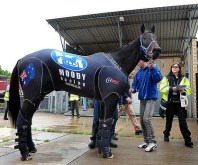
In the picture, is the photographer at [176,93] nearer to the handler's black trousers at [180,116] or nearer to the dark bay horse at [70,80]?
the handler's black trousers at [180,116]

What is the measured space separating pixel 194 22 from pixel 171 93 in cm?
980

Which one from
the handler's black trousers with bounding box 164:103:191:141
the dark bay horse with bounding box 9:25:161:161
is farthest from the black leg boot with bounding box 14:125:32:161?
the handler's black trousers with bounding box 164:103:191:141

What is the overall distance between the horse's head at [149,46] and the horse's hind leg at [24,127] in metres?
2.26

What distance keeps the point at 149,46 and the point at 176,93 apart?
188cm

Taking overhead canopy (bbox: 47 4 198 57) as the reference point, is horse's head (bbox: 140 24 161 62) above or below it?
below

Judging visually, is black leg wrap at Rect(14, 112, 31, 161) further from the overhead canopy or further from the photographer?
the overhead canopy

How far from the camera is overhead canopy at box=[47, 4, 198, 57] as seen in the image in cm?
1398

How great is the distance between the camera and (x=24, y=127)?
15.4ft

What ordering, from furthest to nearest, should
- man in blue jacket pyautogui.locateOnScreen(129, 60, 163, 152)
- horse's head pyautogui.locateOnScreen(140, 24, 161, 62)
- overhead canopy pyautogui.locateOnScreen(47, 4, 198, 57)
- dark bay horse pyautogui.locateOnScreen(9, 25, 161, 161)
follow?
overhead canopy pyautogui.locateOnScreen(47, 4, 198, 57) < man in blue jacket pyautogui.locateOnScreen(129, 60, 163, 152) < horse's head pyautogui.locateOnScreen(140, 24, 161, 62) < dark bay horse pyautogui.locateOnScreen(9, 25, 161, 161)

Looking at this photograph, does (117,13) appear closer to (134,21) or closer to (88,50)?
(134,21)

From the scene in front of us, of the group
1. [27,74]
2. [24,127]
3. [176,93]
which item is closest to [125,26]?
[176,93]

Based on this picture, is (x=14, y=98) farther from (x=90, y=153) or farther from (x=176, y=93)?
(x=176, y=93)

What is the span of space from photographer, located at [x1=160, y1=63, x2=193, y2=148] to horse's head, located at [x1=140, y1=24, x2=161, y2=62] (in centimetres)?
141

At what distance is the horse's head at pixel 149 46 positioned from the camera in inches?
199
